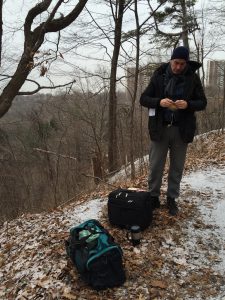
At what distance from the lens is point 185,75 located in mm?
3504

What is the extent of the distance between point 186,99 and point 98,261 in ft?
6.17

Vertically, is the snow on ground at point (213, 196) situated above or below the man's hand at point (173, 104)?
below

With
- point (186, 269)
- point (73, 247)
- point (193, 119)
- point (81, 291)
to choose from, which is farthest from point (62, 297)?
point (193, 119)

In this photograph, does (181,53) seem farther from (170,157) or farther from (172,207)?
(172,207)

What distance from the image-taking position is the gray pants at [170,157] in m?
3.64

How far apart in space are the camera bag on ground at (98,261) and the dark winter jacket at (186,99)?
4.26 feet

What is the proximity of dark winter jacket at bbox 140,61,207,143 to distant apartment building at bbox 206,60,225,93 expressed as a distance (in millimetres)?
10972

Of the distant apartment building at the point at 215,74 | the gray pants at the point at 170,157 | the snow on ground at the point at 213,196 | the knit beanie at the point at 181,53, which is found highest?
the distant apartment building at the point at 215,74

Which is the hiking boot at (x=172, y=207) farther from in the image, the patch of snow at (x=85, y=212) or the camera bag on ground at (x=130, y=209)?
the patch of snow at (x=85, y=212)

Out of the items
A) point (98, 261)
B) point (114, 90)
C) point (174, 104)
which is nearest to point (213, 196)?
point (174, 104)

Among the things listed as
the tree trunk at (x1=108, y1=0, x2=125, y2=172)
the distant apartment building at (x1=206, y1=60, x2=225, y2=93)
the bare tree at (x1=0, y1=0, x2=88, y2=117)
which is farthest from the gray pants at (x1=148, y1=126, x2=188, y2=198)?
the distant apartment building at (x1=206, y1=60, x2=225, y2=93)

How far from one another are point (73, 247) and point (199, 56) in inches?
339

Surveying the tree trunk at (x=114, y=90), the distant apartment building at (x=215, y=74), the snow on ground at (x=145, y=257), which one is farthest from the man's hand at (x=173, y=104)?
the distant apartment building at (x=215, y=74)

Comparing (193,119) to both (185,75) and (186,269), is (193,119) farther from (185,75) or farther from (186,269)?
(186,269)
